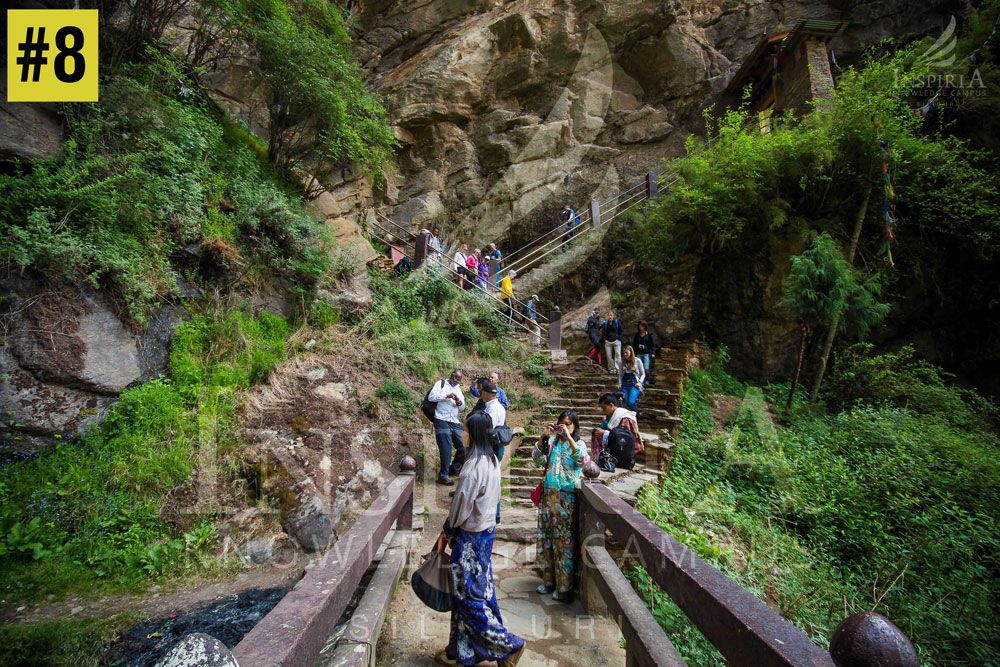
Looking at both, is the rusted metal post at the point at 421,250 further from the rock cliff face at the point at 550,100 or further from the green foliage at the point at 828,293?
the green foliage at the point at 828,293

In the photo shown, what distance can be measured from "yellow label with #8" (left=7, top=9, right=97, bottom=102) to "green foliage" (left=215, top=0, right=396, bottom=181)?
7.92 feet

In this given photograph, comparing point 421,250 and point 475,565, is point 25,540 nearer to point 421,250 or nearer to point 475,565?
point 475,565

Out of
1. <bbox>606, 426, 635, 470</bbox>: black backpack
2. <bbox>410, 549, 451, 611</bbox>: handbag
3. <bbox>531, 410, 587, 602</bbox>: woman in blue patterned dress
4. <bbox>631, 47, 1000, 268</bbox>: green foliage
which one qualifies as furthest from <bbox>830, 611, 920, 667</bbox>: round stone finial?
<bbox>631, 47, 1000, 268</bbox>: green foliage

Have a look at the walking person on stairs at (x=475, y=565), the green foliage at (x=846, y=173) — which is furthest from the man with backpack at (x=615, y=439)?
the green foliage at (x=846, y=173)

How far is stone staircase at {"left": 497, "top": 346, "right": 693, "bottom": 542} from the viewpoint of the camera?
545 centimetres

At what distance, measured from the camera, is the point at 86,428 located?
4.83m

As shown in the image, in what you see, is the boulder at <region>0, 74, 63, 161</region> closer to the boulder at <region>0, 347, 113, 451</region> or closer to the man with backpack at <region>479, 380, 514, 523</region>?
the boulder at <region>0, 347, 113, 451</region>

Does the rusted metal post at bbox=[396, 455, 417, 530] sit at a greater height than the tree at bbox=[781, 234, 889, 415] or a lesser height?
lesser

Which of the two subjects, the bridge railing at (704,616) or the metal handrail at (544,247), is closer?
the bridge railing at (704,616)

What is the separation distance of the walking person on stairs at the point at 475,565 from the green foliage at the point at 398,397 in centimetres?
456

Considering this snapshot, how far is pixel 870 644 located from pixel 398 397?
23.3 ft

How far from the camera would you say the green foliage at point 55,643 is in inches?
122

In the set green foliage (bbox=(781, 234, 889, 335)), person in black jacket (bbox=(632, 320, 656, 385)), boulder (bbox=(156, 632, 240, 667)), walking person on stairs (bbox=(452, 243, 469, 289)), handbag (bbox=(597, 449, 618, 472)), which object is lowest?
handbag (bbox=(597, 449, 618, 472))

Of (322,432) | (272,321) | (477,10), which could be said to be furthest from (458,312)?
(477,10)
